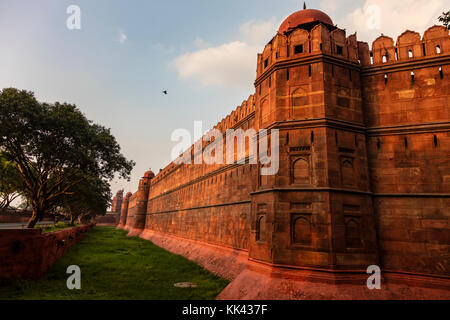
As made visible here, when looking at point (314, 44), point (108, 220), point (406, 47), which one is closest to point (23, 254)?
point (314, 44)

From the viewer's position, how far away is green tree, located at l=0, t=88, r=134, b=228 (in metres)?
15.2

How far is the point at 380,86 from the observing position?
1069 centimetres

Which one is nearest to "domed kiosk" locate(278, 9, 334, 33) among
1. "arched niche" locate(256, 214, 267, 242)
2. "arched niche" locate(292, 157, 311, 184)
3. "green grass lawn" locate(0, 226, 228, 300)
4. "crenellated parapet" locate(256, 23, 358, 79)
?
"crenellated parapet" locate(256, 23, 358, 79)

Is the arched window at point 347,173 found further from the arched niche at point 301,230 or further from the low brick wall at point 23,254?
the low brick wall at point 23,254

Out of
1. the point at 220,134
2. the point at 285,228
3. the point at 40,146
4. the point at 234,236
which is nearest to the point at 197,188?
the point at 220,134

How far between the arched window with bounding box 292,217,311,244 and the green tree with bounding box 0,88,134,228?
14651 mm

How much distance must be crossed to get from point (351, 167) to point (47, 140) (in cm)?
1692

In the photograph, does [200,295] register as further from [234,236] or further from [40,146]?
[40,146]

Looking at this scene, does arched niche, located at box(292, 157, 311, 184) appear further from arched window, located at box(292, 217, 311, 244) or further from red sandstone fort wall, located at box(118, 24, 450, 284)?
arched window, located at box(292, 217, 311, 244)

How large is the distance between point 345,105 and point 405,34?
3.94 meters

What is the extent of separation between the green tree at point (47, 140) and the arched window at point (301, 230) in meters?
14.7

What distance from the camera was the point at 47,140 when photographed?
16391mm

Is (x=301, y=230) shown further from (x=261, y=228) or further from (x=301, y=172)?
(x=301, y=172)

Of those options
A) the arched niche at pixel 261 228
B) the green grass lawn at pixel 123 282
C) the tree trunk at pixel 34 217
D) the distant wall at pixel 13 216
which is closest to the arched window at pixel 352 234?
the arched niche at pixel 261 228
